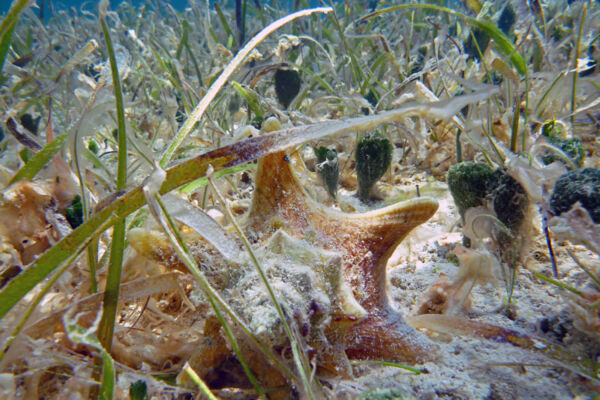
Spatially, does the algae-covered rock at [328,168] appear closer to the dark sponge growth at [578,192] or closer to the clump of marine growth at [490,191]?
the clump of marine growth at [490,191]

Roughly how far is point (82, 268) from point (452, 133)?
2.80 meters

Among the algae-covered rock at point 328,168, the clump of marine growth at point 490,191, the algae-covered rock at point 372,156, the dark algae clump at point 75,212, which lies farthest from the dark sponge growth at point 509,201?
the dark algae clump at point 75,212

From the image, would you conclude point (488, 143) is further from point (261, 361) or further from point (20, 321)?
point (20, 321)

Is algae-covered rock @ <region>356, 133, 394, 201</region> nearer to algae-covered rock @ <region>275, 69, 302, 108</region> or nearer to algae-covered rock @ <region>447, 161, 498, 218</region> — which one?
algae-covered rock @ <region>447, 161, 498, 218</region>

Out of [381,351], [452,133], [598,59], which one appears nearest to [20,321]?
[381,351]

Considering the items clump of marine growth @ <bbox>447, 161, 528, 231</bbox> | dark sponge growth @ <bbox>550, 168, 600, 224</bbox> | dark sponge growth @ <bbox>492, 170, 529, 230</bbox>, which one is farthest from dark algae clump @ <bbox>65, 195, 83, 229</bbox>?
dark sponge growth @ <bbox>550, 168, 600, 224</bbox>

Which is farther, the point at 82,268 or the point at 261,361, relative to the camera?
the point at 82,268

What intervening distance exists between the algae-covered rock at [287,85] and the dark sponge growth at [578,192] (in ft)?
8.67

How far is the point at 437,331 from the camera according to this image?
1.22 meters

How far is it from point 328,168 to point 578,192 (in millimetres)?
1286

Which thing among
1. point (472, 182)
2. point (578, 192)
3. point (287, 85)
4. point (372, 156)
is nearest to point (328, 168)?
point (372, 156)

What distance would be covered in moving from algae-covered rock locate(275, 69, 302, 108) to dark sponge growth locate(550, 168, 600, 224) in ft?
8.67

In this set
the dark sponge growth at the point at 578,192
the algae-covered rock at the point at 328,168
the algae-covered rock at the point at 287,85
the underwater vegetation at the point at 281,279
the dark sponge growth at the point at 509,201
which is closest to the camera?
the underwater vegetation at the point at 281,279

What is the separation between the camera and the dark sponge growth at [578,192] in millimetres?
1299
